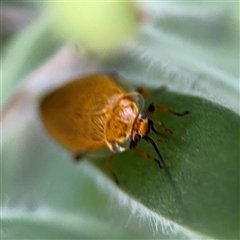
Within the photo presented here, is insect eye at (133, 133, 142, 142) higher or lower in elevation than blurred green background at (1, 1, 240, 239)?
lower

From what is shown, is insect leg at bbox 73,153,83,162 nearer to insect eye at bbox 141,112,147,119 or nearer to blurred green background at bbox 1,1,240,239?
blurred green background at bbox 1,1,240,239

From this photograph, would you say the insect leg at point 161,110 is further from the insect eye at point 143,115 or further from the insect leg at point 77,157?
the insect leg at point 77,157

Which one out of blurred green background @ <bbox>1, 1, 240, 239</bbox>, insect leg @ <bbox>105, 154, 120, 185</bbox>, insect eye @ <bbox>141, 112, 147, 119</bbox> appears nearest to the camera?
blurred green background @ <bbox>1, 1, 240, 239</bbox>

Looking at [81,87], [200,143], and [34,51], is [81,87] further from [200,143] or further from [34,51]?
[200,143]

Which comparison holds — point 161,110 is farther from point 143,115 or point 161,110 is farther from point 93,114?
point 93,114

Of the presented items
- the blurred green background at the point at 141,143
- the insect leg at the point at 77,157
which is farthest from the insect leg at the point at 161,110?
the insect leg at the point at 77,157

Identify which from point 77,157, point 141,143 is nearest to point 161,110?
point 141,143

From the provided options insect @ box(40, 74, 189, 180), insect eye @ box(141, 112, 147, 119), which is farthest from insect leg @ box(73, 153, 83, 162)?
insect eye @ box(141, 112, 147, 119)

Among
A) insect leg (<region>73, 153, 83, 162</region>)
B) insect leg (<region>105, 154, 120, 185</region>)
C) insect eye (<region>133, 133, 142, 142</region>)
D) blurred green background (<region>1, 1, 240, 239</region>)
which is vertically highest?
blurred green background (<region>1, 1, 240, 239</region>)
